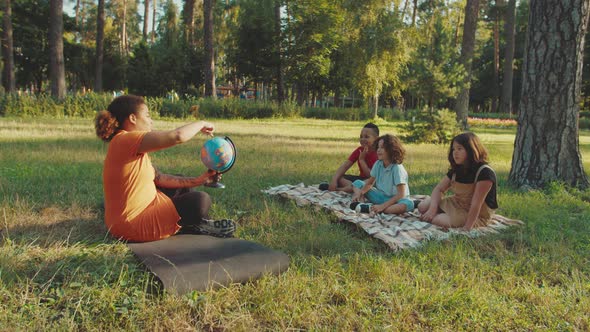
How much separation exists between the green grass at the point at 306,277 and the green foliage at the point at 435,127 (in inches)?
330

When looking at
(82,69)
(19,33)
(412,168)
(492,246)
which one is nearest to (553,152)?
(412,168)

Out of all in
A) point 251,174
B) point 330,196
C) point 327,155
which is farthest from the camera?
point 327,155

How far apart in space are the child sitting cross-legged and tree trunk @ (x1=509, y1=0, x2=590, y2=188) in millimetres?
2857

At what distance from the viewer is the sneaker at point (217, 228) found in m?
4.26

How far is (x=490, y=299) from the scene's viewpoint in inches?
127

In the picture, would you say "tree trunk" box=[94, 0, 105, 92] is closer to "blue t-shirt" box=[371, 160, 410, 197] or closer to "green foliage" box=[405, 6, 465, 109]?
"green foliage" box=[405, 6, 465, 109]

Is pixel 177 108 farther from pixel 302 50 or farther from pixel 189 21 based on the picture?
pixel 189 21

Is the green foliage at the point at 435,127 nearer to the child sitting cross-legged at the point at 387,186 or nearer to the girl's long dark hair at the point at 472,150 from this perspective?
the child sitting cross-legged at the point at 387,186

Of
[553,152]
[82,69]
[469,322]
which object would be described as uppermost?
[82,69]

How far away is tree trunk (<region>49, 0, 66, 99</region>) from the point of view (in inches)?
760

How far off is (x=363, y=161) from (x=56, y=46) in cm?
1825

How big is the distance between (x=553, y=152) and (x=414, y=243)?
421 centimetres

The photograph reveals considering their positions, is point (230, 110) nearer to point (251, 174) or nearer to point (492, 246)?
point (251, 174)

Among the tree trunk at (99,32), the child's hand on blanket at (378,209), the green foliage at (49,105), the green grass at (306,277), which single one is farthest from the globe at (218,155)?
the tree trunk at (99,32)
